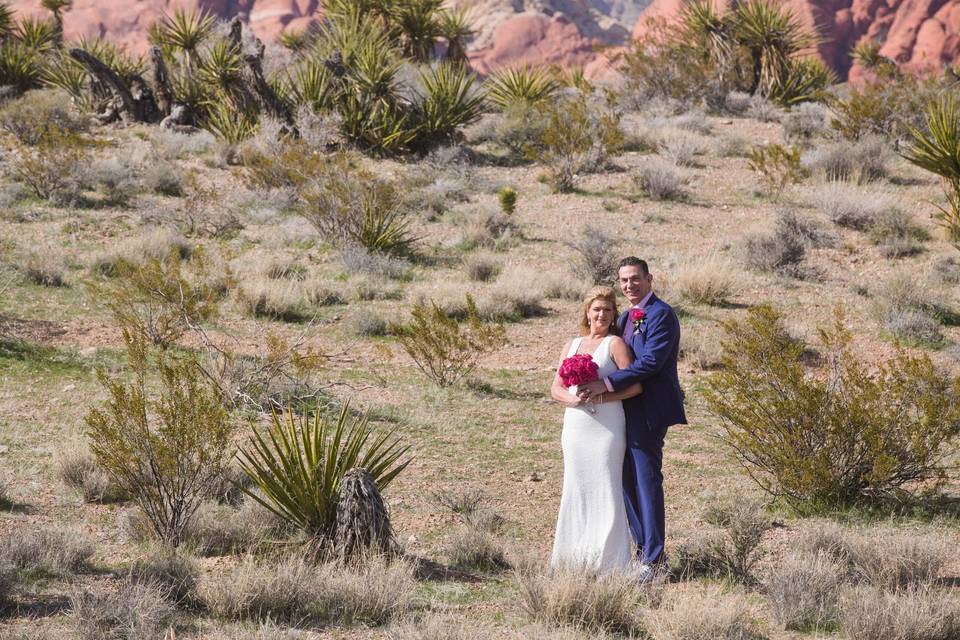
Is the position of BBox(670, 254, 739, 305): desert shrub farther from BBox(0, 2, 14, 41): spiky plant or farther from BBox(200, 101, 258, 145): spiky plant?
BBox(0, 2, 14, 41): spiky plant

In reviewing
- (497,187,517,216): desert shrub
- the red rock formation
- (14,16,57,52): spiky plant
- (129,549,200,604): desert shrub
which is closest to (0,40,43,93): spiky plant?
(14,16,57,52): spiky plant

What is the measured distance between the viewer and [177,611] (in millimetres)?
4332

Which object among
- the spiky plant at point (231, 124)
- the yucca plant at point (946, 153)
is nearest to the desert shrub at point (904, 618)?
the yucca plant at point (946, 153)

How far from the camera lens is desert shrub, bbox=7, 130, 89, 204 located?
15461mm

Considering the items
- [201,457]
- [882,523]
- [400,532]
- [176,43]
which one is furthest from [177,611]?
[176,43]

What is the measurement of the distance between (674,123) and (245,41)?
9314 millimetres

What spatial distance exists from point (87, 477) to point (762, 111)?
18.1 metres

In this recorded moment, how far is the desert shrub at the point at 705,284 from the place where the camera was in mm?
11805

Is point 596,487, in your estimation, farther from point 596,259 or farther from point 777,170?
point 777,170

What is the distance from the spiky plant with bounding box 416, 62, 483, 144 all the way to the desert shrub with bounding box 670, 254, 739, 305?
8.31 meters

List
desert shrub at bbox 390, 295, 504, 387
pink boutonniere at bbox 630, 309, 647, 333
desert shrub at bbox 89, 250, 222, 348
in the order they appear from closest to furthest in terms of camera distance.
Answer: pink boutonniere at bbox 630, 309, 647, 333 → desert shrub at bbox 390, 295, 504, 387 → desert shrub at bbox 89, 250, 222, 348

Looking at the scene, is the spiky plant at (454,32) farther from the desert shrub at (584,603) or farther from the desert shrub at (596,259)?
the desert shrub at (584,603)

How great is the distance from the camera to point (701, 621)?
13.1 feet

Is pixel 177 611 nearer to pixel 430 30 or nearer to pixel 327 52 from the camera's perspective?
pixel 327 52
